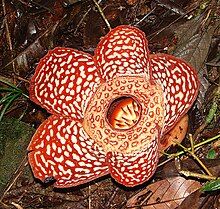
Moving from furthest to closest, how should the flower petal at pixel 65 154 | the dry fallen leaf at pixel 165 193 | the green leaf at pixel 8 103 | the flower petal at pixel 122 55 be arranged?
the green leaf at pixel 8 103 < the dry fallen leaf at pixel 165 193 < the flower petal at pixel 65 154 < the flower petal at pixel 122 55

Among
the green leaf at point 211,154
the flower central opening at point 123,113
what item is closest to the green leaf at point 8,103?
the flower central opening at point 123,113

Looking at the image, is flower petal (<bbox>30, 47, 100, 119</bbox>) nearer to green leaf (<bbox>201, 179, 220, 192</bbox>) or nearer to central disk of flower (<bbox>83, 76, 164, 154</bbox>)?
central disk of flower (<bbox>83, 76, 164, 154</bbox>)

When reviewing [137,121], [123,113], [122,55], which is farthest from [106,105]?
[123,113]

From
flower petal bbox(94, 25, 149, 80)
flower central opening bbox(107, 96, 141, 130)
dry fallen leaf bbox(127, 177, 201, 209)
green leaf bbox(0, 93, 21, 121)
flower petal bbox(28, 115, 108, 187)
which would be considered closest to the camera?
flower petal bbox(94, 25, 149, 80)

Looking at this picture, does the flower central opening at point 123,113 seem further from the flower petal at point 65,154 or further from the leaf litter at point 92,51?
the leaf litter at point 92,51

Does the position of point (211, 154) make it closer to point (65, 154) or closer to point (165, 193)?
point (165, 193)

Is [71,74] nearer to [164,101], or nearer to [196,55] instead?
[164,101]

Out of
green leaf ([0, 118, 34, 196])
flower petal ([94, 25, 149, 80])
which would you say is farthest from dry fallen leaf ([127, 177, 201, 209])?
flower petal ([94, 25, 149, 80])
